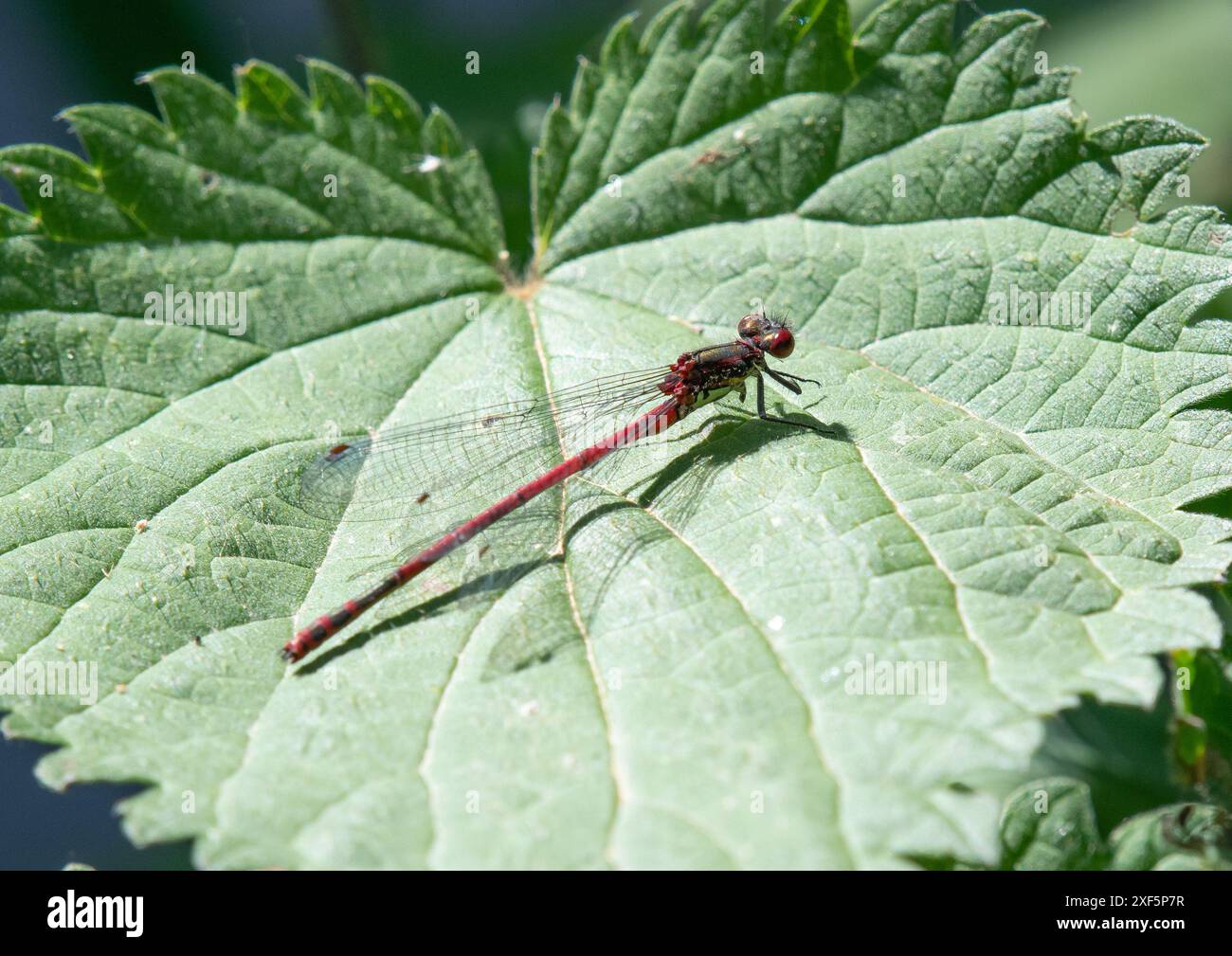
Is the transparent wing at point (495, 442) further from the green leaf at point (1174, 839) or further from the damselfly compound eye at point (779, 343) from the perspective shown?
the green leaf at point (1174, 839)

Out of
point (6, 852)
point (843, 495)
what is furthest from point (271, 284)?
point (6, 852)

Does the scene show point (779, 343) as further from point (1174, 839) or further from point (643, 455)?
point (1174, 839)

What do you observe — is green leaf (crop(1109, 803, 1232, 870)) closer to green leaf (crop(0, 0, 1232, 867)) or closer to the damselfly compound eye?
green leaf (crop(0, 0, 1232, 867))

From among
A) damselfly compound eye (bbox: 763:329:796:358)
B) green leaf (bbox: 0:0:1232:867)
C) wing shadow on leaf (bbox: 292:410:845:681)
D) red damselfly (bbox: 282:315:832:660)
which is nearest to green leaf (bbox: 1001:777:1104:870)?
green leaf (bbox: 0:0:1232:867)

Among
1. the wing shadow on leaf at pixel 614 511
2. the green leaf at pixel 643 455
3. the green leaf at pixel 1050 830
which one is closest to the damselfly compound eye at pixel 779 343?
the green leaf at pixel 643 455

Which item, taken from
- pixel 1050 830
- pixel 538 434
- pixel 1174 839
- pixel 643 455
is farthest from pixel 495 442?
pixel 1174 839

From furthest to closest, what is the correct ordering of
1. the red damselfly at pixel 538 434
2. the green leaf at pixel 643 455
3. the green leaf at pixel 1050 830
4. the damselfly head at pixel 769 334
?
the damselfly head at pixel 769 334 → the red damselfly at pixel 538 434 → the green leaf at pixel 1050 830 → the green leaf at pixel 643 455
